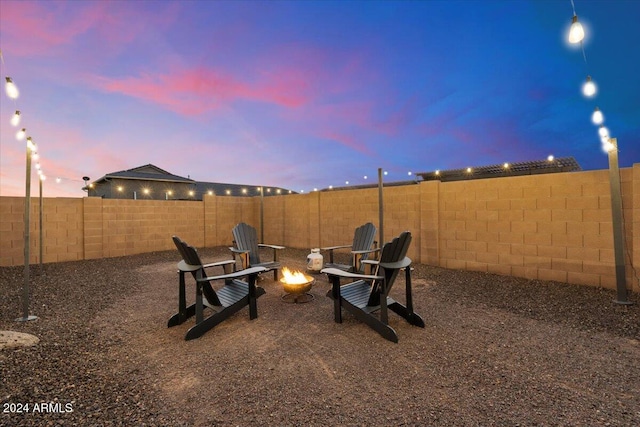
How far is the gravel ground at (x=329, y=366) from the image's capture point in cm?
153

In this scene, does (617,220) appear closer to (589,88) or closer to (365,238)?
(589,88)

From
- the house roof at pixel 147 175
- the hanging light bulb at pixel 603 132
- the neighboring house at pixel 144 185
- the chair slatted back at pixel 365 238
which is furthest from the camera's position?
the neighboring house at pixel 144 185

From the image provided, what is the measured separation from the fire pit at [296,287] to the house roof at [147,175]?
13434 millimetres

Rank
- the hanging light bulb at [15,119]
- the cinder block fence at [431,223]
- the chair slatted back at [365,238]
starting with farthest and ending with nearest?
the chair slatted back at [365,238] → the cinder block fence at [431,223] → the hanging light bulb at [15,119]

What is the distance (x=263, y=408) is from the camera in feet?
5.19

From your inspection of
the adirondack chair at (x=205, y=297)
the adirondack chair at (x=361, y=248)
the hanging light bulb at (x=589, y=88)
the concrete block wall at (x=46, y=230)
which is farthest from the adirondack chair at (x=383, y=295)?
the concrete block wall at (x=46, y=230)

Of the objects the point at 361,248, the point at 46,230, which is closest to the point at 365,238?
the point at 361,248

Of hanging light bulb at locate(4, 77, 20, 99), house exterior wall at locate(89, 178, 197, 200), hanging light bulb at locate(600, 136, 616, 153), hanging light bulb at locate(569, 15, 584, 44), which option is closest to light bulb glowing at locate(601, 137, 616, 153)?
hanging light bulb at locate(600, 136, 616, 153)

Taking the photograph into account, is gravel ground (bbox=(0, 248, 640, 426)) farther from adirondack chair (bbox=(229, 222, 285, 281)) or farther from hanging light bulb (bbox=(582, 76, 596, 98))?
hanging light bulb (bbox=(582, 76, 596, 98))

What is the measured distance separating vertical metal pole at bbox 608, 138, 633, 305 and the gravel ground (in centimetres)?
21

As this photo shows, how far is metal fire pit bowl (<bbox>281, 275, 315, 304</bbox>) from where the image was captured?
138 inches

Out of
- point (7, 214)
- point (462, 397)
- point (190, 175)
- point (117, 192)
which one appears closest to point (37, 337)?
point (462, 397)

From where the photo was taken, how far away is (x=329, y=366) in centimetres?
204

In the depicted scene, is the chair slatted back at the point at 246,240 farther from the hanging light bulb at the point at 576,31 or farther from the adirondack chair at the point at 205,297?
the hanging light bulb at the point at 576,31
